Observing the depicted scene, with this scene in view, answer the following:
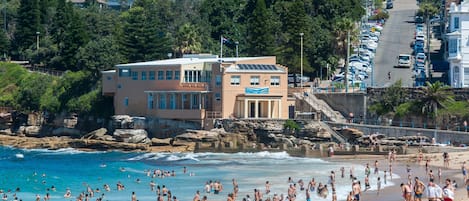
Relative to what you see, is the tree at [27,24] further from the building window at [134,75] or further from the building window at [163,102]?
the building window at [163,102]

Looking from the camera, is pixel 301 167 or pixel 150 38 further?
pixel 150 38

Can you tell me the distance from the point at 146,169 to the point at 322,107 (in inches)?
645

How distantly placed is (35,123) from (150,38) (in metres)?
11.0

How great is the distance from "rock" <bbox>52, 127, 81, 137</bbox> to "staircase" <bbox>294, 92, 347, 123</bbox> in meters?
16.1

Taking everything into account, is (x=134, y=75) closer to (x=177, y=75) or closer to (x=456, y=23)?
(x=177, y=75)

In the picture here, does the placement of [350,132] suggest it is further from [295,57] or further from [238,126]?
[295,57]

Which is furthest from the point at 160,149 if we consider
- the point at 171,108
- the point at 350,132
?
the point at 350,132

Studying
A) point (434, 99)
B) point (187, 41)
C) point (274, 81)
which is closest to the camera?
point (434, 99)

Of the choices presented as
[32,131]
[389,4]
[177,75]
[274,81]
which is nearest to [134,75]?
[177,75]

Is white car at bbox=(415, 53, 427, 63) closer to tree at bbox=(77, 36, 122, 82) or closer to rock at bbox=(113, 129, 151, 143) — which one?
tree at bbox=(77, 36, 122, 82)

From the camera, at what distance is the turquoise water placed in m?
49.7

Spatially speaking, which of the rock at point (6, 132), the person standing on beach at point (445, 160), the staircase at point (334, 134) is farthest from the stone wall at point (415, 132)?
the rock at point (6, 132)

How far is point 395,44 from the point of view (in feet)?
302

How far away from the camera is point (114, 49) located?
79.9 m
